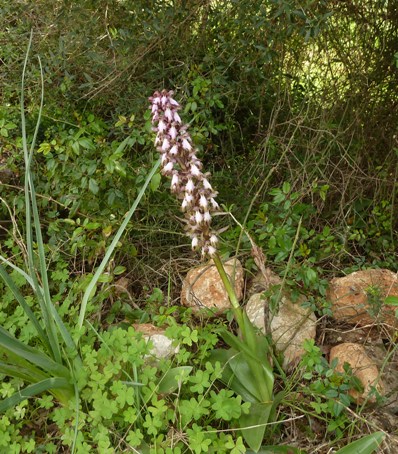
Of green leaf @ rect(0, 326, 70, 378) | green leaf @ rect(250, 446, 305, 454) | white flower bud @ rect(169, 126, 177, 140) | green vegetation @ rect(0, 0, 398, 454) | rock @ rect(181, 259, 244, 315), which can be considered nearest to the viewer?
white flower bud @ rect(169, 126, 177, 140)

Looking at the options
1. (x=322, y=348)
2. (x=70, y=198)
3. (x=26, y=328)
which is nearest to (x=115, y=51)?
(x=70, y=198)

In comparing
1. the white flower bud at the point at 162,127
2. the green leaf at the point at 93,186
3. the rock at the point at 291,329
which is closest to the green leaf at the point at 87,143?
the green leaf at the point at 93,186

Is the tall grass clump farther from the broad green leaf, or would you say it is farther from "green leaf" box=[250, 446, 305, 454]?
"green leaf" box=[250, 446, 305, 454]

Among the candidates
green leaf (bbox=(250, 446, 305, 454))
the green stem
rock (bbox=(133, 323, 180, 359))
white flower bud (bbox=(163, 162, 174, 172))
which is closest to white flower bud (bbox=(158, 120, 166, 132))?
white flower bud (bbox=(163, 162, 174, 172))

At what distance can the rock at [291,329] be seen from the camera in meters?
2.36

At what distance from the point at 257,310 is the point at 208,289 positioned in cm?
27

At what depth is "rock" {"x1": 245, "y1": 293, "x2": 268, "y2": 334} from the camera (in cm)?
244

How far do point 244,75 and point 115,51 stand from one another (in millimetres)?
745

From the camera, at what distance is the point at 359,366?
7.27ft

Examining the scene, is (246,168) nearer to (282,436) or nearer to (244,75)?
(244,75)

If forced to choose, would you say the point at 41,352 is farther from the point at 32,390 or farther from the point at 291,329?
the point at 291,329

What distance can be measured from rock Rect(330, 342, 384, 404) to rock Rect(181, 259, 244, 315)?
1.80 feet

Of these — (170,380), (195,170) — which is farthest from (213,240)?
(170,380)

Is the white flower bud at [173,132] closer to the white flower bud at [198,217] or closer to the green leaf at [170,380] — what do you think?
the white flower bud at [198,217]
